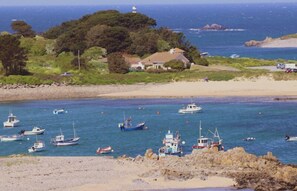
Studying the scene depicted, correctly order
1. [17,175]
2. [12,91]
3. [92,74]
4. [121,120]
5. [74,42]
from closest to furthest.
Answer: [17,175] → [121,120] → [12,91] → [92,74] → [74,42]

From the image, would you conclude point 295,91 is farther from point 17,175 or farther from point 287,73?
point 17,175

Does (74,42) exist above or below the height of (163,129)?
above

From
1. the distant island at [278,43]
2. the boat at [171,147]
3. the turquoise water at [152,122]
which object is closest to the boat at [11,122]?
the turquoise water at [152,122]

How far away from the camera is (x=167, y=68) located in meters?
87.7

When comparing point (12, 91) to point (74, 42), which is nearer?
point (12, 91)

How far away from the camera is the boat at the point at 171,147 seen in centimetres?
4812

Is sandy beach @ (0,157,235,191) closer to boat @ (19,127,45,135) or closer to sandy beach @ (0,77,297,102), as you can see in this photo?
boat @ (19,127,45,135)

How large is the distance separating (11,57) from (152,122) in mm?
27121

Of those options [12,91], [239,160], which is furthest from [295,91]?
[239,160]

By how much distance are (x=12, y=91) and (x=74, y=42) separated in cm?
2075

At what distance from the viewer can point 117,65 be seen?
8612 cm

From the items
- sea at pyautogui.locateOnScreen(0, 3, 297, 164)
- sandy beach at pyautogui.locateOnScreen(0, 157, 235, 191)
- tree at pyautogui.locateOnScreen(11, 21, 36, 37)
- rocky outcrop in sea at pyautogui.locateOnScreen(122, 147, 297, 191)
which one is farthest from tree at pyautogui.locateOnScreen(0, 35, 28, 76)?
rocky outcrop in sea at pyautogui.locateOnScreen(122, 147, 297, 191)

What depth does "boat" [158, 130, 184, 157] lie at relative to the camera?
48125mm

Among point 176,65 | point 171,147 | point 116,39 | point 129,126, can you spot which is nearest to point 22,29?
point 116,39
